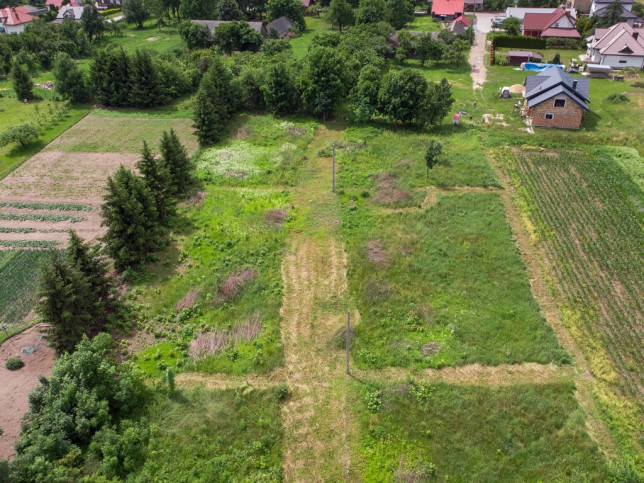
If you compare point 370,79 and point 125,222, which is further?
point 370,79

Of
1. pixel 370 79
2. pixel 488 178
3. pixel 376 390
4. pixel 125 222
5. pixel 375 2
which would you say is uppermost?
pixel 375 2

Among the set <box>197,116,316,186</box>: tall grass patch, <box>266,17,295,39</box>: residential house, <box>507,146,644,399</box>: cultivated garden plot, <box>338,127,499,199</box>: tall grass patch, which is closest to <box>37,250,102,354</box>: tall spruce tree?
<box>197,116,316,186</box>: tall grass patch

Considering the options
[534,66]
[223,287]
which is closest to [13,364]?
[223,287]

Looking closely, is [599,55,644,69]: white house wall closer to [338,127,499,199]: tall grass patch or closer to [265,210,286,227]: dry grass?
[338,127,499,199]: tall grass patch

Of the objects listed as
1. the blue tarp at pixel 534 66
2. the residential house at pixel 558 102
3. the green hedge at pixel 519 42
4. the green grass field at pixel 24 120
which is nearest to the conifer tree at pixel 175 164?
the green grass field at pixel 24 120

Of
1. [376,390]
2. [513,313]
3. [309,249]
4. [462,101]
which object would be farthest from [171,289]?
[462,101]

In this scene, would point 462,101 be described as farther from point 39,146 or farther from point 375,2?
point 39,146

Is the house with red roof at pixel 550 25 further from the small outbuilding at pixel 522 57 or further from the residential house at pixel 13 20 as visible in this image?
the residential house at pixel 13 20
